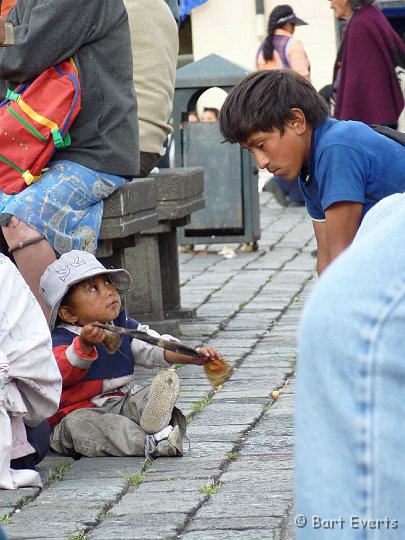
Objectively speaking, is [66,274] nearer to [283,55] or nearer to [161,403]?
[161,403]

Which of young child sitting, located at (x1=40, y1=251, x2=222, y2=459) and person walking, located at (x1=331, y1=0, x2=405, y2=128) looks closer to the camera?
young child sitting, located at (x1=40, y1=251, x2=222, y2=459)

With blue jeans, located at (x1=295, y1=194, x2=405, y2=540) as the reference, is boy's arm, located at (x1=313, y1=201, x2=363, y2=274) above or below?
below

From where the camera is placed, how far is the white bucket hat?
440cm

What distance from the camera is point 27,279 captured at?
508 cm

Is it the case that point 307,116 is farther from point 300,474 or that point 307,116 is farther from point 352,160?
point 300,474

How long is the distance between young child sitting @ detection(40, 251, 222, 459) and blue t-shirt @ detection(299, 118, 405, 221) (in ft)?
2.11

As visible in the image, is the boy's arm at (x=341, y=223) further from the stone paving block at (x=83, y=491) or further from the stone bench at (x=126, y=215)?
the stone bench at (x=126, y=215)

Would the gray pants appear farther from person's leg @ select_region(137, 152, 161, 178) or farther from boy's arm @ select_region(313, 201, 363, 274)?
person's leg @ select_region(137, 152, 161, 178)

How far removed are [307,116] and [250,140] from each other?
20 centimetres

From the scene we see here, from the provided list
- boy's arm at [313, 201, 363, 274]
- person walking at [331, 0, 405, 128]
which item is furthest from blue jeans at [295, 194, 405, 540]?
person walking at [331, 0, 405, 128]

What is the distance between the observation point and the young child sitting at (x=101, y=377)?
4172 mm

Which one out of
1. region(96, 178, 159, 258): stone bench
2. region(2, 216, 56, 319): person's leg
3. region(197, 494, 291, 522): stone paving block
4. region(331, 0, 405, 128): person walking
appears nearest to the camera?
region(197, 494, 291, 522): stone paving block

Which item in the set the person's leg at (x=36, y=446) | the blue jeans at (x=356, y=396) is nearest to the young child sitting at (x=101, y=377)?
the person's leg at (x=36, y=446)

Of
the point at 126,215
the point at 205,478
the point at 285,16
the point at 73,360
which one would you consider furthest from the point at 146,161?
the point at 285,16
